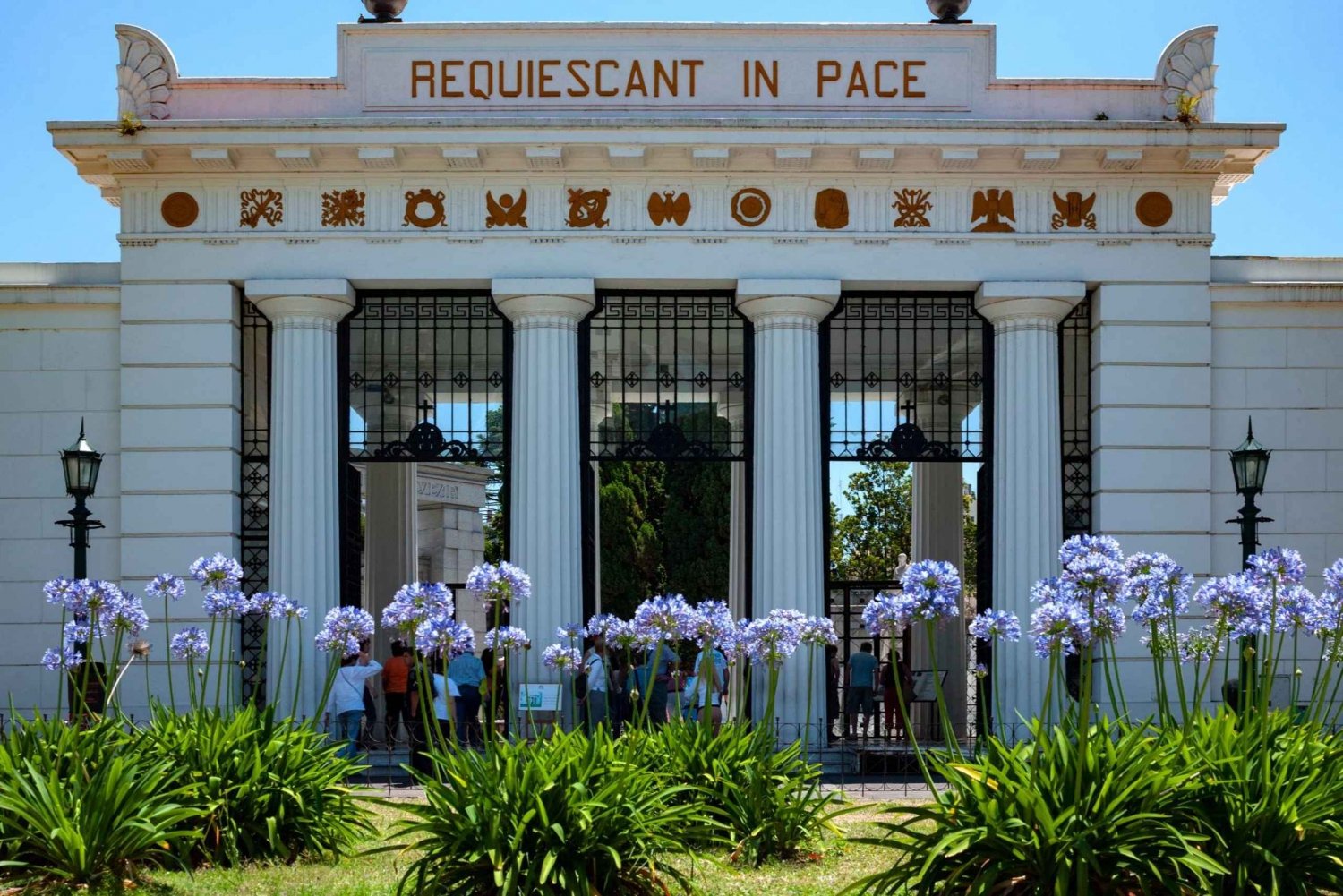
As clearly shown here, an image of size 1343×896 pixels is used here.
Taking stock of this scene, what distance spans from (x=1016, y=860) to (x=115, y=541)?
1611cm

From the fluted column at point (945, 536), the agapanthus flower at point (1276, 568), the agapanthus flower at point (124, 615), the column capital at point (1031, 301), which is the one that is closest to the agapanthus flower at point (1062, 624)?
the agapanthus flower at point (1276, 568)

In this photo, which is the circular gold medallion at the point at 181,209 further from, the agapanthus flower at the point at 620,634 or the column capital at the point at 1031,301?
the agapanthus flower at the point at 620,634

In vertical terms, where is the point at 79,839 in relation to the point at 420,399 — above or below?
below

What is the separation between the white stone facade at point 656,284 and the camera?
897 inches

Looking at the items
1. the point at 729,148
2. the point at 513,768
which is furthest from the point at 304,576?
the point at 513,768

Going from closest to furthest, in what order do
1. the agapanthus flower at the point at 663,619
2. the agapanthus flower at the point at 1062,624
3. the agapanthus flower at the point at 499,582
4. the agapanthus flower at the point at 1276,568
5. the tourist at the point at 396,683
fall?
the agapanthus flower at the point at 1062,624
the agapanthus flower at the point at 1276,568
the agapanthus flower at the point at 499,582
the agapanthus flower at the point at 663,619
the tourist at the point at 396,683

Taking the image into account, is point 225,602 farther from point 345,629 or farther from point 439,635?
point 439,635

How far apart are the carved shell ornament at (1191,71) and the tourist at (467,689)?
452 inches

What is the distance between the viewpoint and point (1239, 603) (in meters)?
10.9

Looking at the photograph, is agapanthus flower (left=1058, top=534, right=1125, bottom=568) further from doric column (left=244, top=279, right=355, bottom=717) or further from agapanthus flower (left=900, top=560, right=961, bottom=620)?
doric column (left=244, top=279, right=355, bottom=717)

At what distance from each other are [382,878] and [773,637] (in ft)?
10.9

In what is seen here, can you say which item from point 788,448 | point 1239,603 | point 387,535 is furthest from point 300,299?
point 1239,603

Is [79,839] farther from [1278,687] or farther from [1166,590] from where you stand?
[1278,687]

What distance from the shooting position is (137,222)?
23016 millimetres
